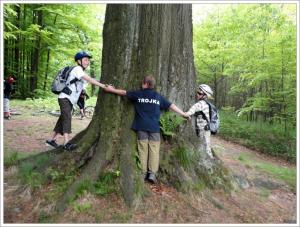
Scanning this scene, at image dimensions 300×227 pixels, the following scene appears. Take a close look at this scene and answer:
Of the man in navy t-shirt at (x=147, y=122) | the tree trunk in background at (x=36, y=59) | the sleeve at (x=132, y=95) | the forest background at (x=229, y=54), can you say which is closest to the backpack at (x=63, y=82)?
the man in navy t-shirt at (x=147, y=122)

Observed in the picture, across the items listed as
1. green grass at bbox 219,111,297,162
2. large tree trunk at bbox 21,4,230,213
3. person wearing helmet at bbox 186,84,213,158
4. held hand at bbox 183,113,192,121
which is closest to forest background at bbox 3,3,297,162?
green grass at bbox 219,111,297,162

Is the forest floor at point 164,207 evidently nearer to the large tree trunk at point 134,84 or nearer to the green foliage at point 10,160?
the green foliage at point 10,160

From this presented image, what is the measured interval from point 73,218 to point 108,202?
1.82ft

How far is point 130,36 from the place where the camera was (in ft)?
18.9

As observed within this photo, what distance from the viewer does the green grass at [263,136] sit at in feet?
43.2

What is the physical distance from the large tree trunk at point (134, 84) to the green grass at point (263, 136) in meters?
8.00

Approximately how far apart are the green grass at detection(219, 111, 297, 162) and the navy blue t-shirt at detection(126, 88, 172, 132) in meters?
8.60

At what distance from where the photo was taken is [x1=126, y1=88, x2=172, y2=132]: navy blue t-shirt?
5590 millimetres

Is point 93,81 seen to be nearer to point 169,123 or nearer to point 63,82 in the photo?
point 63,82

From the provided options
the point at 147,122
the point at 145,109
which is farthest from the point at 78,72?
the point at 147,122

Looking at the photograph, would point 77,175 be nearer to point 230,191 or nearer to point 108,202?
point 108,202

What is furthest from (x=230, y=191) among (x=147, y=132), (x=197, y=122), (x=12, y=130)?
(x=12, y=130)

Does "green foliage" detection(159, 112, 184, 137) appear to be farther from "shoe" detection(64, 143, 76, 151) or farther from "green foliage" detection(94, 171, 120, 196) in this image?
"shoe" detection(64, 143, 76, 151)

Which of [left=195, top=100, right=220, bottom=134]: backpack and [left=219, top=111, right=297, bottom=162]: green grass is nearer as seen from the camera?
[left=195, top=100, right=220, bottom=134]: backpack
